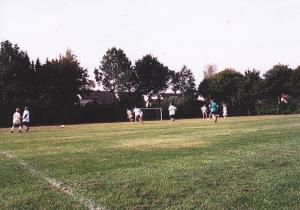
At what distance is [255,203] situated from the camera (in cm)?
589

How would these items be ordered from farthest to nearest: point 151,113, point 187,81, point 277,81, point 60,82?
1. point 187,81
2. point 277,81
3. point 151,113
4. point 60,82

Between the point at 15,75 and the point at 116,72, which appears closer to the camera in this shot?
the point at 15,75

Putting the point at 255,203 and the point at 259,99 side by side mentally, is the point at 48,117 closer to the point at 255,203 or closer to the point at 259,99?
the point at 259,99

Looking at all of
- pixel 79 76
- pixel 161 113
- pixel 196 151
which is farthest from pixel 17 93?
pixel 196 151

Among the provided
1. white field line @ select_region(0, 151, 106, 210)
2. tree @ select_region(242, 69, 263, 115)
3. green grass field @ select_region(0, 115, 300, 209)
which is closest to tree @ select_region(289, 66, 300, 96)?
tree @ select_region(242, 69, 263, 115)

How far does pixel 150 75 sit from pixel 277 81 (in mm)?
25793

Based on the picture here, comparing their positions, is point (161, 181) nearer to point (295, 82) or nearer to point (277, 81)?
point (295, 82)

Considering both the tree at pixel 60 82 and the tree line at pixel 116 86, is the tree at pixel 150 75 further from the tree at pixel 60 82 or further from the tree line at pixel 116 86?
the tree at pixel 60 82

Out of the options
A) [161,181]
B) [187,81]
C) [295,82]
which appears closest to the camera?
[161,181]

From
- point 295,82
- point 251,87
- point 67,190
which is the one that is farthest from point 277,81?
point 67,190

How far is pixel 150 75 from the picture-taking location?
3688 inches

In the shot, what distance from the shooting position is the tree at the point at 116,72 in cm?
9656

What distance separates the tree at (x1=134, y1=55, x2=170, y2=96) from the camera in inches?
3688

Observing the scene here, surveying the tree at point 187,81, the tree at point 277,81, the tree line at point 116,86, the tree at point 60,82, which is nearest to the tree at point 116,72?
the tree line at point 116,86
